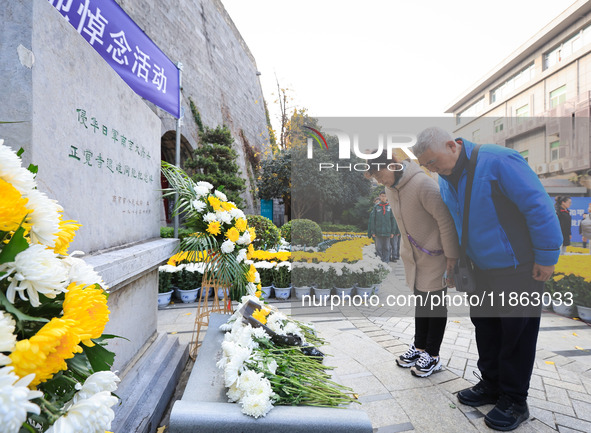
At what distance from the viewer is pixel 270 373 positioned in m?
1.64

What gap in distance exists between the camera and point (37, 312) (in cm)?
71

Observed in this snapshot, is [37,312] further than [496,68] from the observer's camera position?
No

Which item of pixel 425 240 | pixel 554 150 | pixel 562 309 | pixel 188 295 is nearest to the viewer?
pixel 425 240

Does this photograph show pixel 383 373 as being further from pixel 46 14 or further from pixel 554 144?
pixel 554 144

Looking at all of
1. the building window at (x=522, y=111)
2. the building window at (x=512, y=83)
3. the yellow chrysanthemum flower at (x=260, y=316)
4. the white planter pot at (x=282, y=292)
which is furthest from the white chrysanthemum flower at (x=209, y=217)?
the building window at (x=512, y=83)

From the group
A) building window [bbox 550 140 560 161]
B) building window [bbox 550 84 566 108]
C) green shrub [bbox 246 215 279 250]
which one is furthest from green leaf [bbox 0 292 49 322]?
building window [bbox 550 84 566 108]

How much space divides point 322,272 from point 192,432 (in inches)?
156

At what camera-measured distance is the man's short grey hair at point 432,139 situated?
237 cm

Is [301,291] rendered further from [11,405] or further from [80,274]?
[11,405]

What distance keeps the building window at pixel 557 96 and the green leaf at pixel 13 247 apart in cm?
1775

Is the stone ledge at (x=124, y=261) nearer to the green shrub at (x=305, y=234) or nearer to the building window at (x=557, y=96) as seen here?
the green shrub at (x=305, y=234)

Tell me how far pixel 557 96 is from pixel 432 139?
1571 cm

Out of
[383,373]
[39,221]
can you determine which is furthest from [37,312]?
[383,373]

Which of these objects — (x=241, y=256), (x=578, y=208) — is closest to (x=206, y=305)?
(x=241, y=256)
